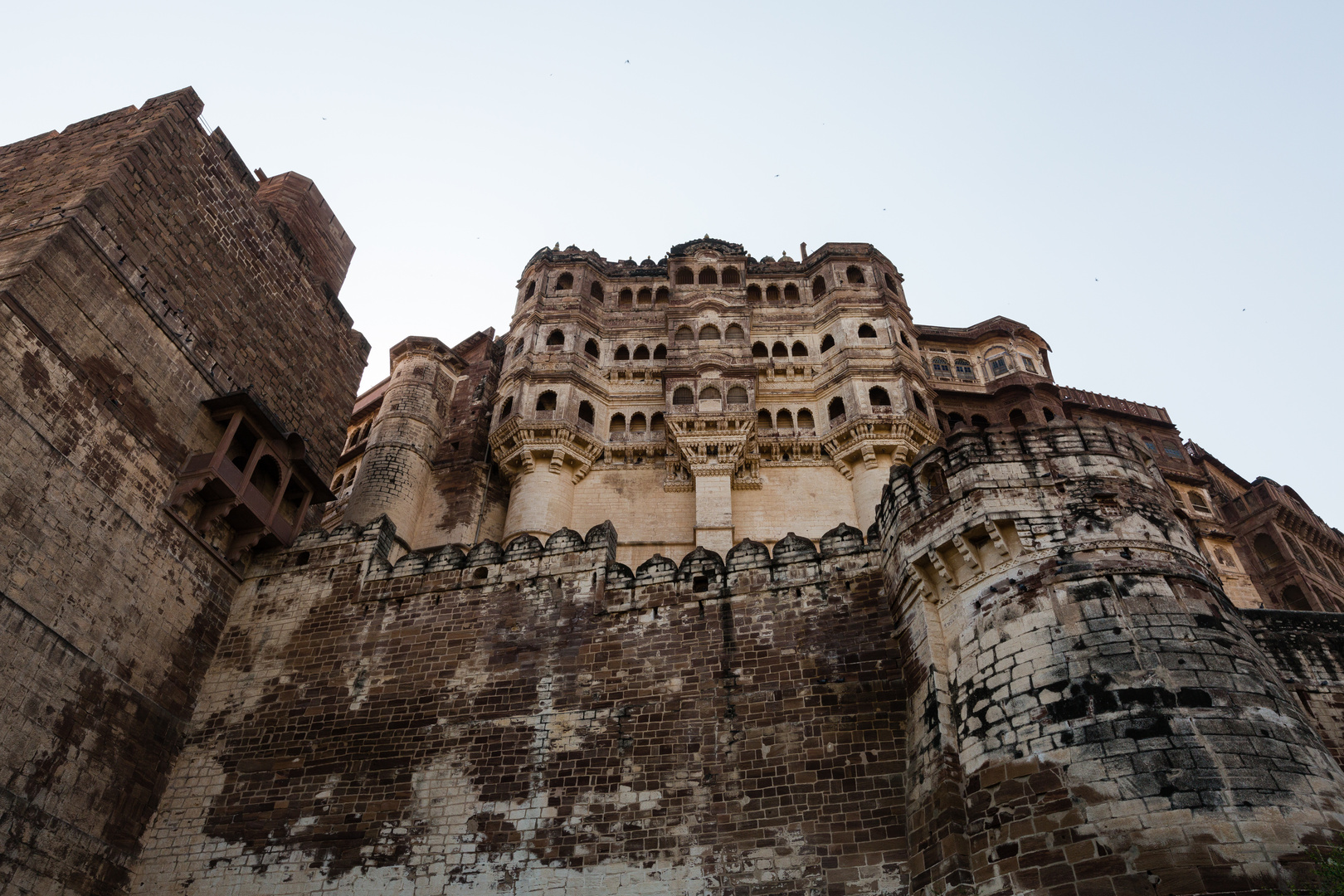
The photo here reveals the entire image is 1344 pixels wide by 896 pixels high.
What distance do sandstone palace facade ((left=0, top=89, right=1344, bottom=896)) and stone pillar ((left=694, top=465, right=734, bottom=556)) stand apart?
9.00 metres

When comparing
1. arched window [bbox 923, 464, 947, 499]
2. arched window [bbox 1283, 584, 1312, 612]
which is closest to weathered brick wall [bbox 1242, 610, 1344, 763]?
arched window [bbox 923, 464, 947, 499]

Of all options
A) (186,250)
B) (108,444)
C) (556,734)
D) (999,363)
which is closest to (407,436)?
(186,250)

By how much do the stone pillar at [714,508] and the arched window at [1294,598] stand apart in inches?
769

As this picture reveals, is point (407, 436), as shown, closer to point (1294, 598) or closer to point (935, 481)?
point (935, 481)

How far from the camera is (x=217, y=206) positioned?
58.2 feet

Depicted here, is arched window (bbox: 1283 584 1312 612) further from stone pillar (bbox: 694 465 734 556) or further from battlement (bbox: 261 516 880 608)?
battlement (bbox: 261 516 880 608)

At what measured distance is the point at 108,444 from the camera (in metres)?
13.9

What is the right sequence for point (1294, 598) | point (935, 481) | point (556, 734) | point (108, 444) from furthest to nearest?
point (1294, 598), point (108, 444), point (556, 734), point (935, 481)

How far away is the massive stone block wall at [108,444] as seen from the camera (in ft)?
39.3

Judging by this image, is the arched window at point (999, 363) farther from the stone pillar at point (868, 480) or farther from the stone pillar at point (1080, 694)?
the stone pillar at point (1080, 694)

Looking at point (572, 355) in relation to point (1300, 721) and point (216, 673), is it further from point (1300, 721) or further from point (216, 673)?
point (1300, 721)

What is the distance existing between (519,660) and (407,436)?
15.5 meters

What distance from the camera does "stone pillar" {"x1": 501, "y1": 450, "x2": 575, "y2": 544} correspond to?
2461 cm

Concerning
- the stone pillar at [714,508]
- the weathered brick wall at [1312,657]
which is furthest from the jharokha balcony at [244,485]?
the weathered brick wall at [1312,657]
